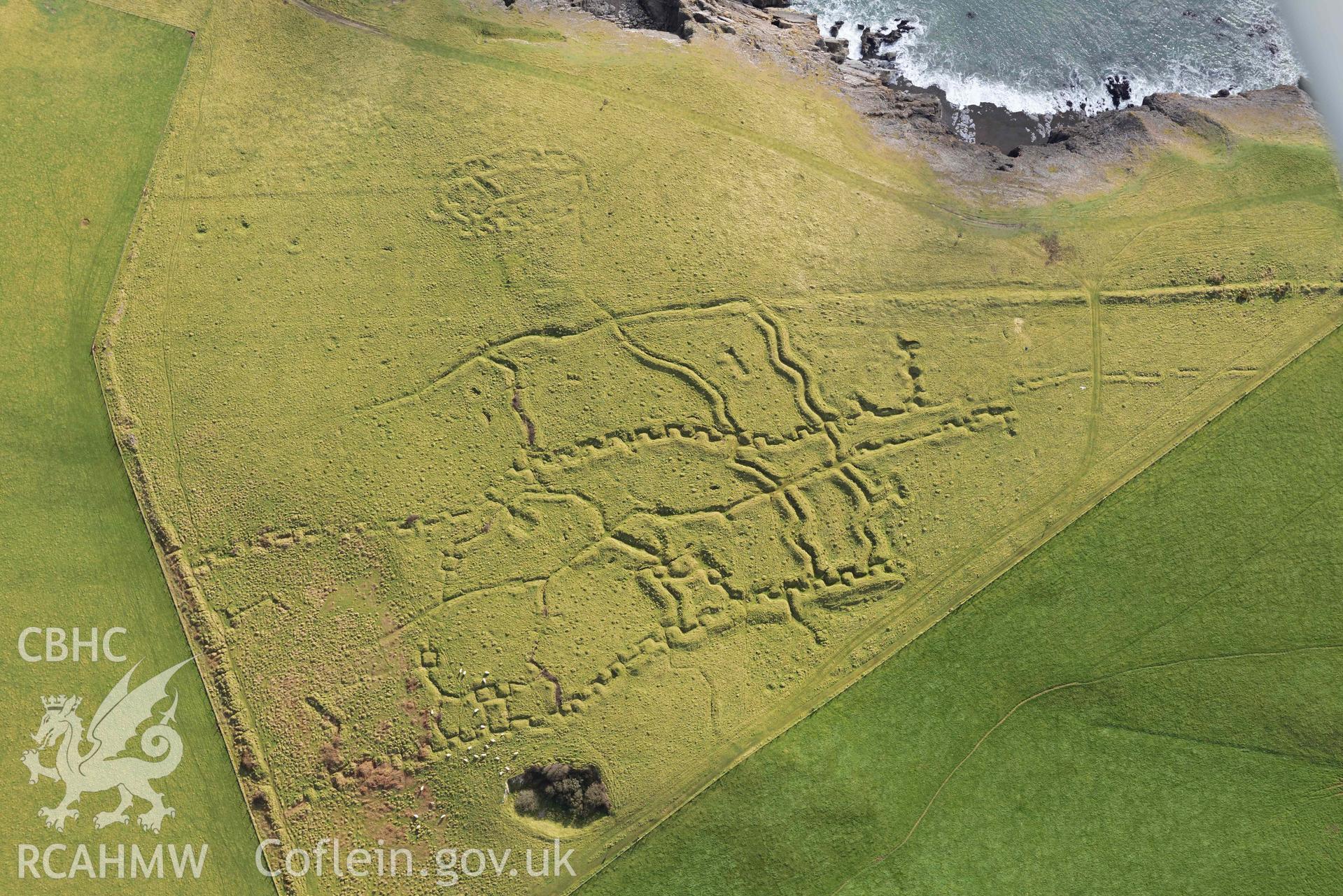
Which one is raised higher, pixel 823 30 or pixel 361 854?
pixel 823 30

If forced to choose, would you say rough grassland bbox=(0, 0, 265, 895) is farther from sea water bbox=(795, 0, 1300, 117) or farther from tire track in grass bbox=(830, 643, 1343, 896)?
sea water bbox=(795, 0, 1300, 117)

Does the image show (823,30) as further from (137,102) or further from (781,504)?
(137,102)

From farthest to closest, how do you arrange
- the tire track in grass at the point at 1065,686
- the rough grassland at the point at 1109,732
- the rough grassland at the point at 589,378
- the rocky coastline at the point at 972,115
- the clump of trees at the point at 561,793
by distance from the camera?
the rocky coastline at the point at 972,115
the tire track in grass at the point at 1065,686
the rough grassland at the point at 1109,732
the rough grassland at the point at 589,378
the clump of trees at the point at 561,793

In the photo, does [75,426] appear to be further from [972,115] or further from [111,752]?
[972,115]

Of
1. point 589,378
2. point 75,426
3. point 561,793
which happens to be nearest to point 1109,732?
point 561,793

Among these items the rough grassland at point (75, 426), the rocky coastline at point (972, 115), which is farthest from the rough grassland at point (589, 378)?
the rough grassland at point (75, 426)

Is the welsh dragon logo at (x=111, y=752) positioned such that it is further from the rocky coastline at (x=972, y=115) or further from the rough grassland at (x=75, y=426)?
the rocky coastline at (x=972, y=115)

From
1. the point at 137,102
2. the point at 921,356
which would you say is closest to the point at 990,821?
the point at 921,356
